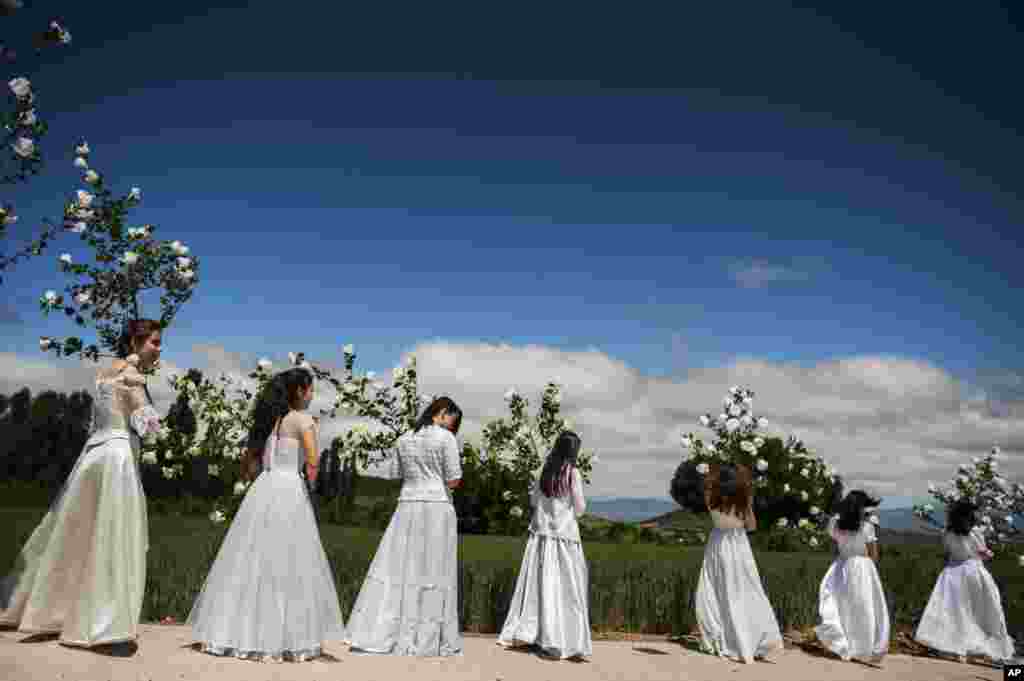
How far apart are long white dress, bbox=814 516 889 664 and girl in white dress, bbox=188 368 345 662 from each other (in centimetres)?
673

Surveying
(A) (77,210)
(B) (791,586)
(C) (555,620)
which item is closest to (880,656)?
(B) (791,586)

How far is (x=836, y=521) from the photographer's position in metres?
11.1

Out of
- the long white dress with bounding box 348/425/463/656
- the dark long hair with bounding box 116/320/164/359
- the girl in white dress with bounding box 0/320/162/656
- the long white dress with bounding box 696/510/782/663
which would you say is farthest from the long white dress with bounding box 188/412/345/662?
the long white dress with bounding box 696/510/782/663

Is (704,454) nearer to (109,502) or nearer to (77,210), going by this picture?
(109,502)

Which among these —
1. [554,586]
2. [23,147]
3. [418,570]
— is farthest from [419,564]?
[23,147]

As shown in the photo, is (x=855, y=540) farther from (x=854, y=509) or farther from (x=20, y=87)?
(x=20, y=87)

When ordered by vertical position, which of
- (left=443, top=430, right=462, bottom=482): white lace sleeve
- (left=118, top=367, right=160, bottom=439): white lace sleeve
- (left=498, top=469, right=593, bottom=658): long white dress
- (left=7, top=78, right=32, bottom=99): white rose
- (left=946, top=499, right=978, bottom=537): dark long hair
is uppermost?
(left=7, top=78, right=32, bottom=99): white rose

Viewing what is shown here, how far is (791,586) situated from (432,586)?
7573 mm

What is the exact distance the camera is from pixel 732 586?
9.45 m

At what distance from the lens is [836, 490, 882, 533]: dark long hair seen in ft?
35.7

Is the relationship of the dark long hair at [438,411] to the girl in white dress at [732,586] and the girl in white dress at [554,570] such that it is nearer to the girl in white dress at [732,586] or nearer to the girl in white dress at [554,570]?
the girl in white dress at [554,570]

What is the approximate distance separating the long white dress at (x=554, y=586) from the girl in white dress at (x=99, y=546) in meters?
4.22

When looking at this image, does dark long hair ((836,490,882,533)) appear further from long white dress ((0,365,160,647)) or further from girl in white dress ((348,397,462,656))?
long white dress ((0,365,160,647))

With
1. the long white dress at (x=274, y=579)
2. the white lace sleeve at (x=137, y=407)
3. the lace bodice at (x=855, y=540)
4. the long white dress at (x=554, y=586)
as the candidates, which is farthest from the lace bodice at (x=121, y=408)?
the lace bodice at (x=855, y=540)
